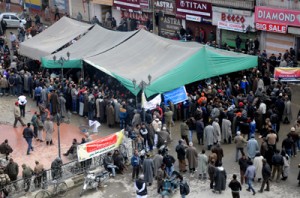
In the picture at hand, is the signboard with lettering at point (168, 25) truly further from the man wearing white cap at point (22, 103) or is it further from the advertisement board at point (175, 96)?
the man wearing white cap at point (22, 103)

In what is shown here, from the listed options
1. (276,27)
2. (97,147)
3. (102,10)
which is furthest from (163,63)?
(102,10)

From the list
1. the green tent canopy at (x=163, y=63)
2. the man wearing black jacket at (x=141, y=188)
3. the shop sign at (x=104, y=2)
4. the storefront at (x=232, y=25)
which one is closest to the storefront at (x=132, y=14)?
the shop sign at (x=104, y=2)

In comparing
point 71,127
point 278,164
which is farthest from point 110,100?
point 278,164

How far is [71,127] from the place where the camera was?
89.7ft

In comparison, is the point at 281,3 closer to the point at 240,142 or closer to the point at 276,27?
the point at 276,27

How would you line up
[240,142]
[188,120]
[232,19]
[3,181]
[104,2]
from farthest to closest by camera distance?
[104,2] < [232,19] < [188,120] < [240,142] < [3,181]

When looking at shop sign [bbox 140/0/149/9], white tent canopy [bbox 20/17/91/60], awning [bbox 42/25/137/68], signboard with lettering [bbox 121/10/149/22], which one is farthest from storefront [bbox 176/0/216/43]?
awning [bbox 42/25/137/68]

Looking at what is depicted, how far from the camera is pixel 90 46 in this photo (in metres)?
32.5

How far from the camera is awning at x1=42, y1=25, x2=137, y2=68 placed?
102 ft

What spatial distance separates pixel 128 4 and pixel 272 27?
13.3 m

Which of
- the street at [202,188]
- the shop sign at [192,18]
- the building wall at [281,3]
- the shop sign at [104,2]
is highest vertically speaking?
the building wall at [281,3]

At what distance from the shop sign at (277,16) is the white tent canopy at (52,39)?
974cm

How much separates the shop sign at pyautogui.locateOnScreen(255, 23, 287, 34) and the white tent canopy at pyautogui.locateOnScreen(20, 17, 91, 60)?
32.0ft

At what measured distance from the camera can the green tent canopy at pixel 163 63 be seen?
26922 mm
